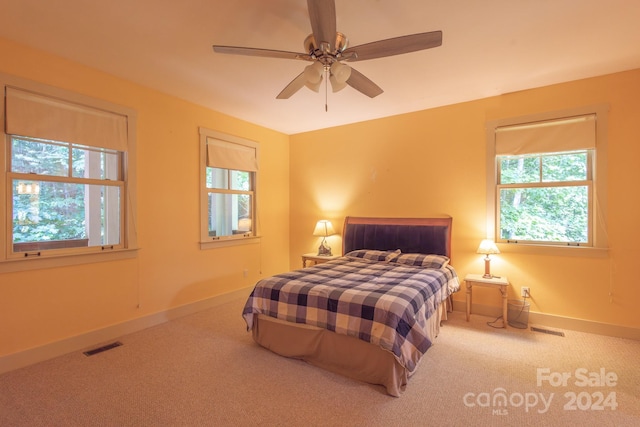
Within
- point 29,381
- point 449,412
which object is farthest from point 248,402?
point 29,381

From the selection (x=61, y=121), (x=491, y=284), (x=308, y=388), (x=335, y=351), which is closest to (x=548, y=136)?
(x=491, y=284)

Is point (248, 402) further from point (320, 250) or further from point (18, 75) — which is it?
point (18, 75)

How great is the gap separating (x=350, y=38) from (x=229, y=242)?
3117 mm

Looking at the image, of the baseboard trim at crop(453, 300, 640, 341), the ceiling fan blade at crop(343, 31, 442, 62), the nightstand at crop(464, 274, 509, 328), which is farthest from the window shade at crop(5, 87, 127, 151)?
the baseboard trim at crop(453, 300, 640, 341)

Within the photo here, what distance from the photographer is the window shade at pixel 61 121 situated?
2.49 m

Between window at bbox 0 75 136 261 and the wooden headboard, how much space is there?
290 cm

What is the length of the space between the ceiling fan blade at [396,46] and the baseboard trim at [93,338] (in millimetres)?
3386

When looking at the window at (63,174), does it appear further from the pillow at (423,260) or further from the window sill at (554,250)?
the window sill at (554,250)

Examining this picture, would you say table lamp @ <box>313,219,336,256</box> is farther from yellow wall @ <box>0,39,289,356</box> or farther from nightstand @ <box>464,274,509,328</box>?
nightstand @ <box>464,274,509,328</box>

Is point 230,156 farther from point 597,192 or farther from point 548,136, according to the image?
point 597,192

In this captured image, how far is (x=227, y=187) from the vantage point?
442 cm

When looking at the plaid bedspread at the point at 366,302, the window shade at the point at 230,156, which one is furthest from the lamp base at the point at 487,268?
the window shade at the point at 230,156

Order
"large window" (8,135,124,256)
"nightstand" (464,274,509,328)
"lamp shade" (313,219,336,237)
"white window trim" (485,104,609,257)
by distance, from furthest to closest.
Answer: "lamp shade" (313,219,336,237), "nightstand" (464,274,509,328), "white window trim" (485,104,609,257), "large window" (8,135,124,256)

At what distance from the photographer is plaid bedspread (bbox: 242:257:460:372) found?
217 cm
